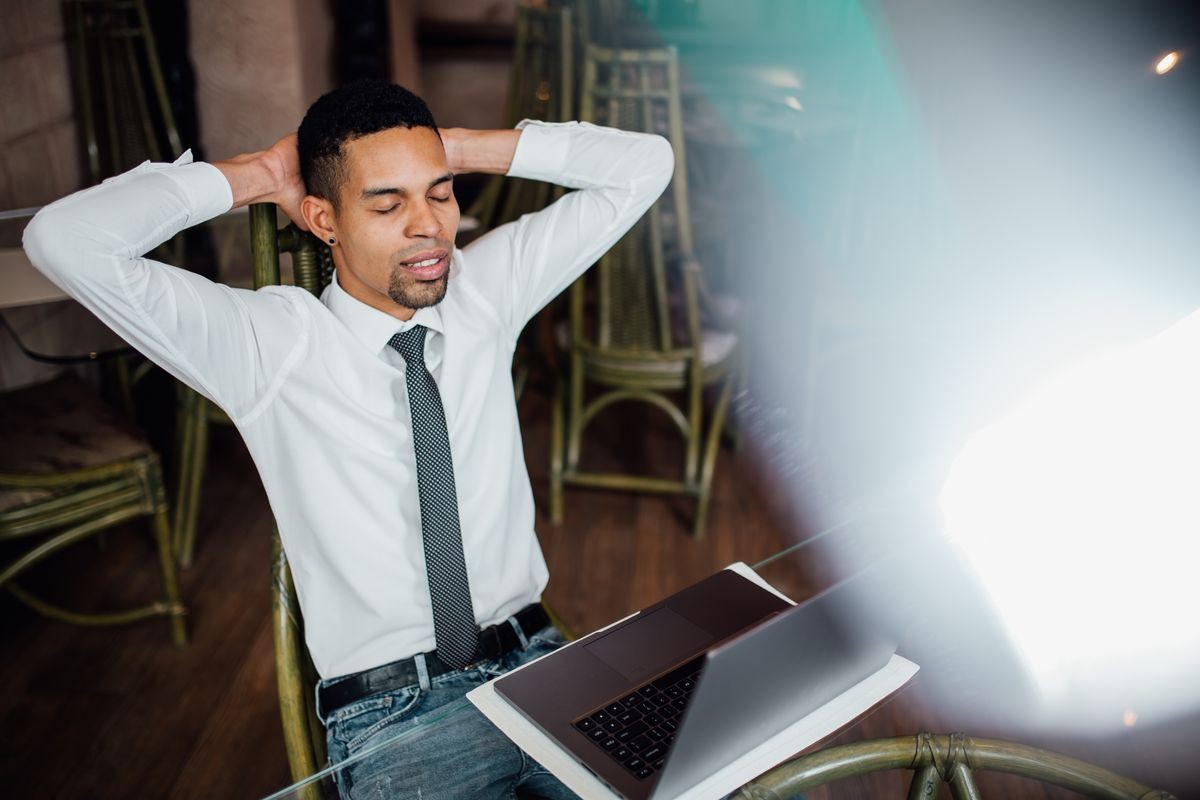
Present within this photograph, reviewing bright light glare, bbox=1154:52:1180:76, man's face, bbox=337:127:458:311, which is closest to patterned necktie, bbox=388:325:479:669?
man's face, bbox=337:127:458:311

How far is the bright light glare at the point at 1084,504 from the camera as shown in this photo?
1179mm

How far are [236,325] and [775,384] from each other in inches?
89.0

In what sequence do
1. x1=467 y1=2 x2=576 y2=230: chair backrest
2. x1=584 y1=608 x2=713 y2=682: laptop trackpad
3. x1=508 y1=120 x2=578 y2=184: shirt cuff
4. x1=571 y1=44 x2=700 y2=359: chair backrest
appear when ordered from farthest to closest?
Answer: x1=467 y1=2 x2=576 y2=230: chair backrest
x1=571 y1=44 x2=700 y2=359: chair backrest
x1=508 y1=120 x2=578 y2=184: shirt cuff
x1=584 y1=608 x2=713 y2=682: laptop trackpad

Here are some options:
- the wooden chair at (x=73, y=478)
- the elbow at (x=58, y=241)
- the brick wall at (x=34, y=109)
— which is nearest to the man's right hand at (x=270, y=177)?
the elbow at (x=58, y=241)

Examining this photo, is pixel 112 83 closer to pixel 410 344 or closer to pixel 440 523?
pixel 410 344

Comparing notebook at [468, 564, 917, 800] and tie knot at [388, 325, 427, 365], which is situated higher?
tie knot at [388, 325, 427, 365]

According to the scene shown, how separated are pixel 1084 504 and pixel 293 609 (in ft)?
3.71

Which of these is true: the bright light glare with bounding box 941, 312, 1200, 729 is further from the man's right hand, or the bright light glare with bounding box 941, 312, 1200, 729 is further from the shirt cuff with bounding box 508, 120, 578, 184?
the man's right hand

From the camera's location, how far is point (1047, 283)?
248 centimetres

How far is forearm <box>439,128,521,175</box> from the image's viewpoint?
3.98 ft

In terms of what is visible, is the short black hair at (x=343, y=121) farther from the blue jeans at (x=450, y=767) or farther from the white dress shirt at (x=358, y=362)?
the blue jeans at (x=450, y=767)

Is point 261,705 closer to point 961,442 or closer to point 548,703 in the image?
point 548,703

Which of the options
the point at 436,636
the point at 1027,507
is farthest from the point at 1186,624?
the point at 436,636

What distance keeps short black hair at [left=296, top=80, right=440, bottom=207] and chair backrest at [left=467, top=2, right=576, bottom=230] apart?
1.55 metres
